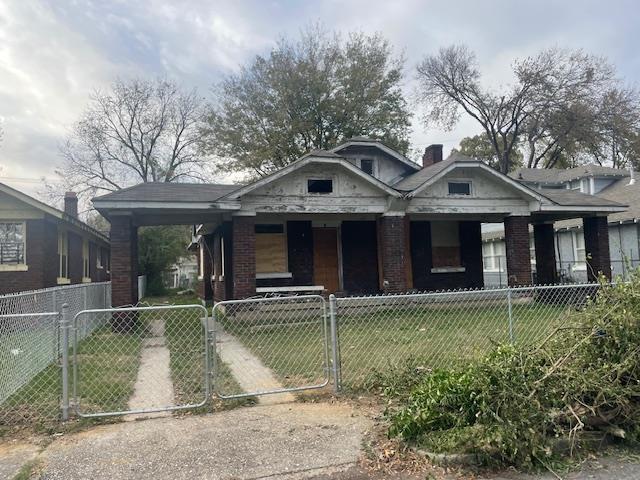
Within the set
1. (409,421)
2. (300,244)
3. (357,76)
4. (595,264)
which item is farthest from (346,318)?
(357,76)

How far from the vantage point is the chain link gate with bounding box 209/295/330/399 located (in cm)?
570

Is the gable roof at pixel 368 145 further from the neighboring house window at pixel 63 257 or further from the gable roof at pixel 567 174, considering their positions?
the gable roof at pixel 567 174

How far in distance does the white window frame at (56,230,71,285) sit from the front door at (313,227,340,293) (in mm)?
8330

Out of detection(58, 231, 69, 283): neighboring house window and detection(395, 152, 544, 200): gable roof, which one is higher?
detection(395, 152, 544, 200): gable roof

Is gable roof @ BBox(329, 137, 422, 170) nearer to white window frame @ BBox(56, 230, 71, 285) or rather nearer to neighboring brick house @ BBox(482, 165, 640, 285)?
neighboring brick house @ BBox(482, 165, 640, 285)

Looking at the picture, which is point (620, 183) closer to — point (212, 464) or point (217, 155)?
point (217, 155)

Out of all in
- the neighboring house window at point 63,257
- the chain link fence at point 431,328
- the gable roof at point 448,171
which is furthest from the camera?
the neighboring house window at point 63,257

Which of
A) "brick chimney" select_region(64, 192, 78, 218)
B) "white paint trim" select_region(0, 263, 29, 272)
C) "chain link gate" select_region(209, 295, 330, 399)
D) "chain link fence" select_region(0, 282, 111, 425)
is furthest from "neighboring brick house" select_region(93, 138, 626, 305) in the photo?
"brick chimney" select_region(64, 192, 78, 218)

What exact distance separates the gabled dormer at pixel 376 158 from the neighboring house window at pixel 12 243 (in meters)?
10.3

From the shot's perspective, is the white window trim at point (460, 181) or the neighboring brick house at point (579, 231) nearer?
the white window trim at point (460, 181)

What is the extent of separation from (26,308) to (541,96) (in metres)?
31.6

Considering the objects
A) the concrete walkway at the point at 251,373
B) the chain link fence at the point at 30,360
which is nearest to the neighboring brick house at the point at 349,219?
the chain link fence at the point at 30,360

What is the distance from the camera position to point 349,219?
14.8 m

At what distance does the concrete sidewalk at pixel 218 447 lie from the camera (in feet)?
12.2
